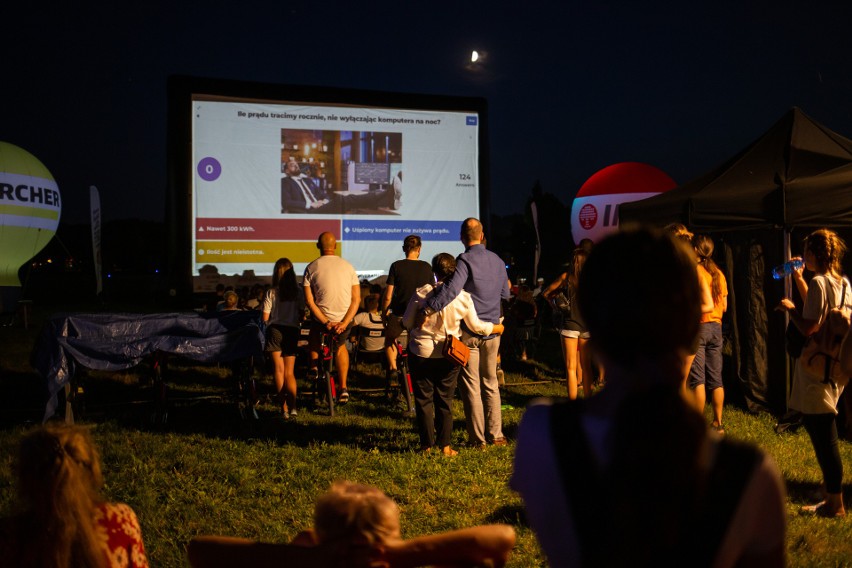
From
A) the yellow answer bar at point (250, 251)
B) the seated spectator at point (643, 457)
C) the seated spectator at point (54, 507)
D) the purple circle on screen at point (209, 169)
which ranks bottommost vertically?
the seated spectator at point (54, 507)

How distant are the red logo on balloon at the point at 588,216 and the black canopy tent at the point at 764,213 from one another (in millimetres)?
4548

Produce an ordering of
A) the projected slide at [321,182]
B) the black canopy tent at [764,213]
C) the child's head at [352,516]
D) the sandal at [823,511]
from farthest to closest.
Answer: the projected slide at [321,182] → the black canopy tent at [764,213] → the sandal at [823,511] → the child's head at [352,516]

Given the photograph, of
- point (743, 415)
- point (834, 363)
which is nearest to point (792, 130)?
point (743, 415)

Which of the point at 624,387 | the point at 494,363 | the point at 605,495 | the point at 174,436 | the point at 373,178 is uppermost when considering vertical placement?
the point at 373,178

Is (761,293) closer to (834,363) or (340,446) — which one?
(834,363)

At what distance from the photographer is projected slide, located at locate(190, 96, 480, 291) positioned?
9.52 meters

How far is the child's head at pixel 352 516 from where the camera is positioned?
4.44 ft

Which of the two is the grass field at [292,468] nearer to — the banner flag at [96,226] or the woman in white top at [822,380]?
the woman in white top at [822,380]

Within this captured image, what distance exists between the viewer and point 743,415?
6742mm

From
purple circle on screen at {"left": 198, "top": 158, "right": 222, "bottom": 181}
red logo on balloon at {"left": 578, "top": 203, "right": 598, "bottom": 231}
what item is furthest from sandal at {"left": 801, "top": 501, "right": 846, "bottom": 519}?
red logo on balloon at {"left": 578, "top": 203, "right": 598, "bottom": 231}

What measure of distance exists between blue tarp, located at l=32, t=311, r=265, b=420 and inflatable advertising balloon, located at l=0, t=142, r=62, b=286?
15.1 m

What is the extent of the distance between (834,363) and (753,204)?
10.4 feet

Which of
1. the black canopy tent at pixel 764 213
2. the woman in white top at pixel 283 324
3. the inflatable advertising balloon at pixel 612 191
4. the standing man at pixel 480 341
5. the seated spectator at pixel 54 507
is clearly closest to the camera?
the seated spectator at pixel 54 507

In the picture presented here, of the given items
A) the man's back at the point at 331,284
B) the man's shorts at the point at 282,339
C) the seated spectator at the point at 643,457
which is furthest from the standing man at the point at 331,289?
the seated spectator at the point at 643,457
